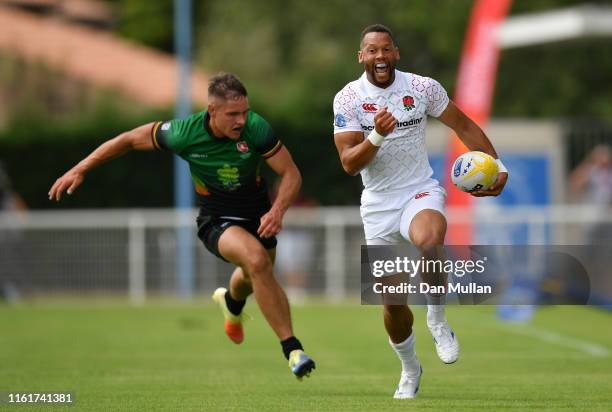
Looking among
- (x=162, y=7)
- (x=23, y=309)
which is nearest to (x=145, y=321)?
(x=23, y=309)

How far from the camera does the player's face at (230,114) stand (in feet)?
36.3

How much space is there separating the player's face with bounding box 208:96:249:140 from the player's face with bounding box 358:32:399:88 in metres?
1.08

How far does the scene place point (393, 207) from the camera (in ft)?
35.4

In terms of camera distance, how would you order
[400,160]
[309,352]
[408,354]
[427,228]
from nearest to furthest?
[427,228] → [400,160] → [408,354] → [309,352]

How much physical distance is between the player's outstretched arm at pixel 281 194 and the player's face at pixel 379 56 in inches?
41.6

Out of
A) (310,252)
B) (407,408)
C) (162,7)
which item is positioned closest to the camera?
(407,408)

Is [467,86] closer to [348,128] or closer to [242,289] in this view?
[242,289]

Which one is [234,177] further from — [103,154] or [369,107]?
[369,107]

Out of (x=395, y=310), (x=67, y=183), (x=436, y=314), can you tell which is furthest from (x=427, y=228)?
(x=67, y=183)

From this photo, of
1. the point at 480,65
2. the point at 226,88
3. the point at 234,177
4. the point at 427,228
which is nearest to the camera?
the point at 427,228

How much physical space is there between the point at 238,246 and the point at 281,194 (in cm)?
58

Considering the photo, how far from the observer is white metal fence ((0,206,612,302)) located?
27.5m

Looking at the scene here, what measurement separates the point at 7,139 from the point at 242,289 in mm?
21088

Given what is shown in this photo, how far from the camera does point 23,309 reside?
25.3m
